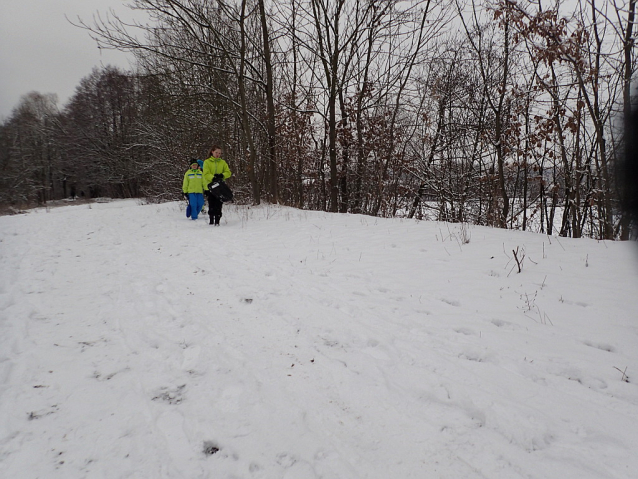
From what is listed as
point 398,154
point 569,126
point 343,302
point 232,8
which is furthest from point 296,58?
point 343,302

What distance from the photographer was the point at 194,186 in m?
9.66

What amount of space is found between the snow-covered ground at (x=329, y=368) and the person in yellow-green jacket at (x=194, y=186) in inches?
200

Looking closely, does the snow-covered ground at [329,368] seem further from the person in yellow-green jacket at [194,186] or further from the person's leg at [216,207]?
the person in yellow-green jacket at [194,186]

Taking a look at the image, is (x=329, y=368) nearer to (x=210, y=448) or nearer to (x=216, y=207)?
(x=210, y=448)

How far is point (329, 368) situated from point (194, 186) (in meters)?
8.62

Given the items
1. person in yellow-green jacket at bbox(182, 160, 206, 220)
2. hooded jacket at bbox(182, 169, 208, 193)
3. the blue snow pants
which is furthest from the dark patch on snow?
the blue snow pants

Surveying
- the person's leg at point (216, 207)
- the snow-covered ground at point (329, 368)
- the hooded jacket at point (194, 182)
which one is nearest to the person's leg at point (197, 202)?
the hooded jacket at point (194, 182)

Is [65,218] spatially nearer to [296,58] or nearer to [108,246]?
[108,246]

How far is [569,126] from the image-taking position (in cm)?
859

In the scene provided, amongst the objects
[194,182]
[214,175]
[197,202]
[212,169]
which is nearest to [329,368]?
[214,175]

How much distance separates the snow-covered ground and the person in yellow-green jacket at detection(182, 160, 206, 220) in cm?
507

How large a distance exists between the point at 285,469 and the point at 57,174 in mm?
51501

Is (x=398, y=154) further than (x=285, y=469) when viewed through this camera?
Yes

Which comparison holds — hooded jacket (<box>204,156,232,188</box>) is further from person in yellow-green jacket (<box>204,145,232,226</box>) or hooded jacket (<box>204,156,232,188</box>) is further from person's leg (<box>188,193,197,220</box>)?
person's leg (<box>188,193,197,220</box>)
